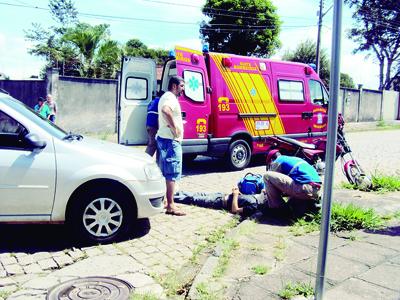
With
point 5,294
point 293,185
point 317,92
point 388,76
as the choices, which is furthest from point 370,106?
point 5,294

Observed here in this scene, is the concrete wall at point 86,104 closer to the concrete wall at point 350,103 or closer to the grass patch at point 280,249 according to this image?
the grass patch at point 280,249

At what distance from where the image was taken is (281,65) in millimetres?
9695

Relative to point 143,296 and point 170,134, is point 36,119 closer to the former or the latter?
point 170,134

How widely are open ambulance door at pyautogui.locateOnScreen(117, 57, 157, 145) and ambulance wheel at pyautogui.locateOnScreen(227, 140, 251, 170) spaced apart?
1893 mm

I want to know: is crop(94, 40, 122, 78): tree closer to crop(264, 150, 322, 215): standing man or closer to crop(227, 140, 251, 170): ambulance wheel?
crop(227, 140, 251, 170): ambulance wheel

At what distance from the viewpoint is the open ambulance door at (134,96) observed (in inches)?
333

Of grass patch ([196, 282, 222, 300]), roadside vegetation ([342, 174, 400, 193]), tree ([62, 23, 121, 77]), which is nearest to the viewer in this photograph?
grass patch ([196, 282, 222, 300])

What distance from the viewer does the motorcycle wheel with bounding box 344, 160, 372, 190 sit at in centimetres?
712

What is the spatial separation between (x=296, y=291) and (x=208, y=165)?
6871mm

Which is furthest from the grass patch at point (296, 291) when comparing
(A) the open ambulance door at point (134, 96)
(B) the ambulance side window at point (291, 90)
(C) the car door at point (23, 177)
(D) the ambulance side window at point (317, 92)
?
(D) the ambulance side window at point (317, 92)

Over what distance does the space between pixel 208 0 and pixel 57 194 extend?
27.8 metres

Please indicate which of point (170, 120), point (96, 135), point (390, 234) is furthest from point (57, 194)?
point (96, 135)

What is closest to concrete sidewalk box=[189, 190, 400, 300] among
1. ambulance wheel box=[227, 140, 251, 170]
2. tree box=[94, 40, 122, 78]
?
ambulance wheel box=[227, 140, 251, 170]

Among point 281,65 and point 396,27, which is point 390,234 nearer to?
point 281,65
